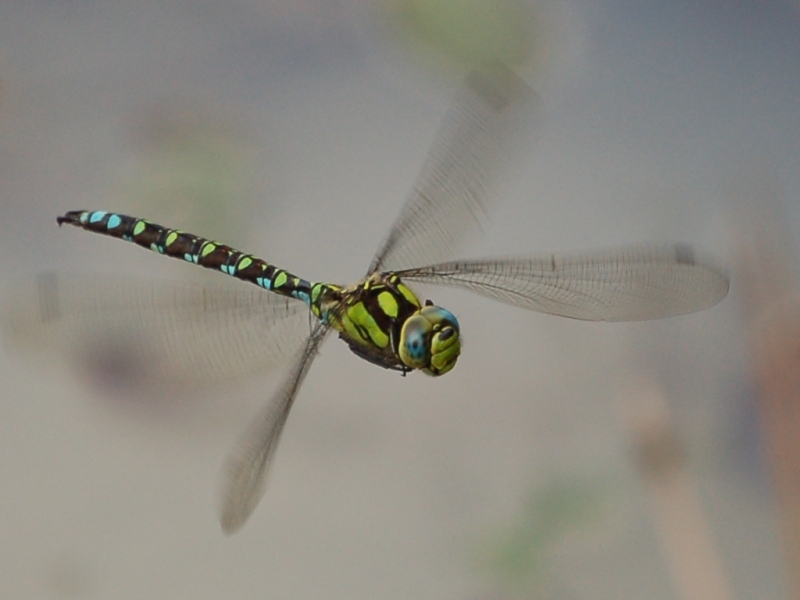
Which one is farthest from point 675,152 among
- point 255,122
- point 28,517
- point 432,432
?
point 28,517

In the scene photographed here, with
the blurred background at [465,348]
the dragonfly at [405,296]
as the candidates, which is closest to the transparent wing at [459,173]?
the dragonfly at [405,296]

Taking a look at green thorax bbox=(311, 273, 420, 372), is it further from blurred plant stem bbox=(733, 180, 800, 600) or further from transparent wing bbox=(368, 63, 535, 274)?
blurred plant stem bbox=(733, 180, 800, 600)

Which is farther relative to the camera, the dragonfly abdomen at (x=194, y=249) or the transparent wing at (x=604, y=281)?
the dragonfly abdomen at (x=194, y=249)

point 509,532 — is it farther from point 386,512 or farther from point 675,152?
point 675,152

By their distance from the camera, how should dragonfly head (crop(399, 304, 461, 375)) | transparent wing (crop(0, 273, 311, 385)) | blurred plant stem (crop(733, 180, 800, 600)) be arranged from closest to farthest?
dragonfly head (crop(399, 304, 461, 375)), transparent wing (crop(0, 273, 311, 385)), blurred plant stem (crop(733, 180, 800, 600))

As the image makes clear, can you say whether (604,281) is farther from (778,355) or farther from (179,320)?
(778,355)

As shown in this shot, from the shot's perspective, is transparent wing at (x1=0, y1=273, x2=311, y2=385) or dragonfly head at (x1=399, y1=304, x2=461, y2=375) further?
transparent wing at (x1=0, y1=273, x2=311, y2=385)

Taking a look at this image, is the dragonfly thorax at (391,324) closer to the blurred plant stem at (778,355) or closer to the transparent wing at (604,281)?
the transparent wing at (604,281)

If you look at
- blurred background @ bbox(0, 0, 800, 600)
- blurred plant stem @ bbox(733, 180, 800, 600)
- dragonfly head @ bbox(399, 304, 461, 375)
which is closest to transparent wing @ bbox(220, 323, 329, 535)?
dragonfly head @ bbox(399, 304, 461, 375)
